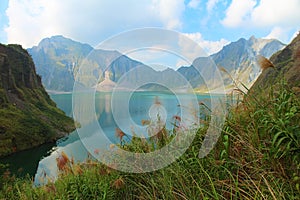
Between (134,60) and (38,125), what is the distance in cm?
4843

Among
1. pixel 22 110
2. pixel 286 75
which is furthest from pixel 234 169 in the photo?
pixel 22 110

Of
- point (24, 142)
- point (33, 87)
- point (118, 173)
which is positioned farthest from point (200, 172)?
point (33, 87)

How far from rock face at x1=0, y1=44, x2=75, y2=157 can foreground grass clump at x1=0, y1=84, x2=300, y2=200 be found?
124ft

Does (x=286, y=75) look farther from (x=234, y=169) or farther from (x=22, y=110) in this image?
(x=22, y=110)

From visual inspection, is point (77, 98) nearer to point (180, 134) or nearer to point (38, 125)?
point (180, 134)

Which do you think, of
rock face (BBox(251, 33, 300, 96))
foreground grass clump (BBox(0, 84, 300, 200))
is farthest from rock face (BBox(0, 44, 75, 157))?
rock face (BBox(251, 33, 300, 96))

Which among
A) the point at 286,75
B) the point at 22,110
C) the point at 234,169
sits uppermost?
the point at 286,75

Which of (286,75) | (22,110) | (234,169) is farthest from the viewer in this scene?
(22,110)

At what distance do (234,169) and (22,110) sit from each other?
184ft

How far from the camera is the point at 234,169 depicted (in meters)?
2.66

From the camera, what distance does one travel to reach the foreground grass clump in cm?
216

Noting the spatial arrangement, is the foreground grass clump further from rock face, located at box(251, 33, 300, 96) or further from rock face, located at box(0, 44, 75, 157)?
rock face, located at box(0, 44, 75, 157)

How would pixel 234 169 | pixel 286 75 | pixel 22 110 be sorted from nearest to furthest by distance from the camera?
pixel 234 169, pixel 286 75, pixel 22 110

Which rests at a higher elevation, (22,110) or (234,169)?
(234,169)
